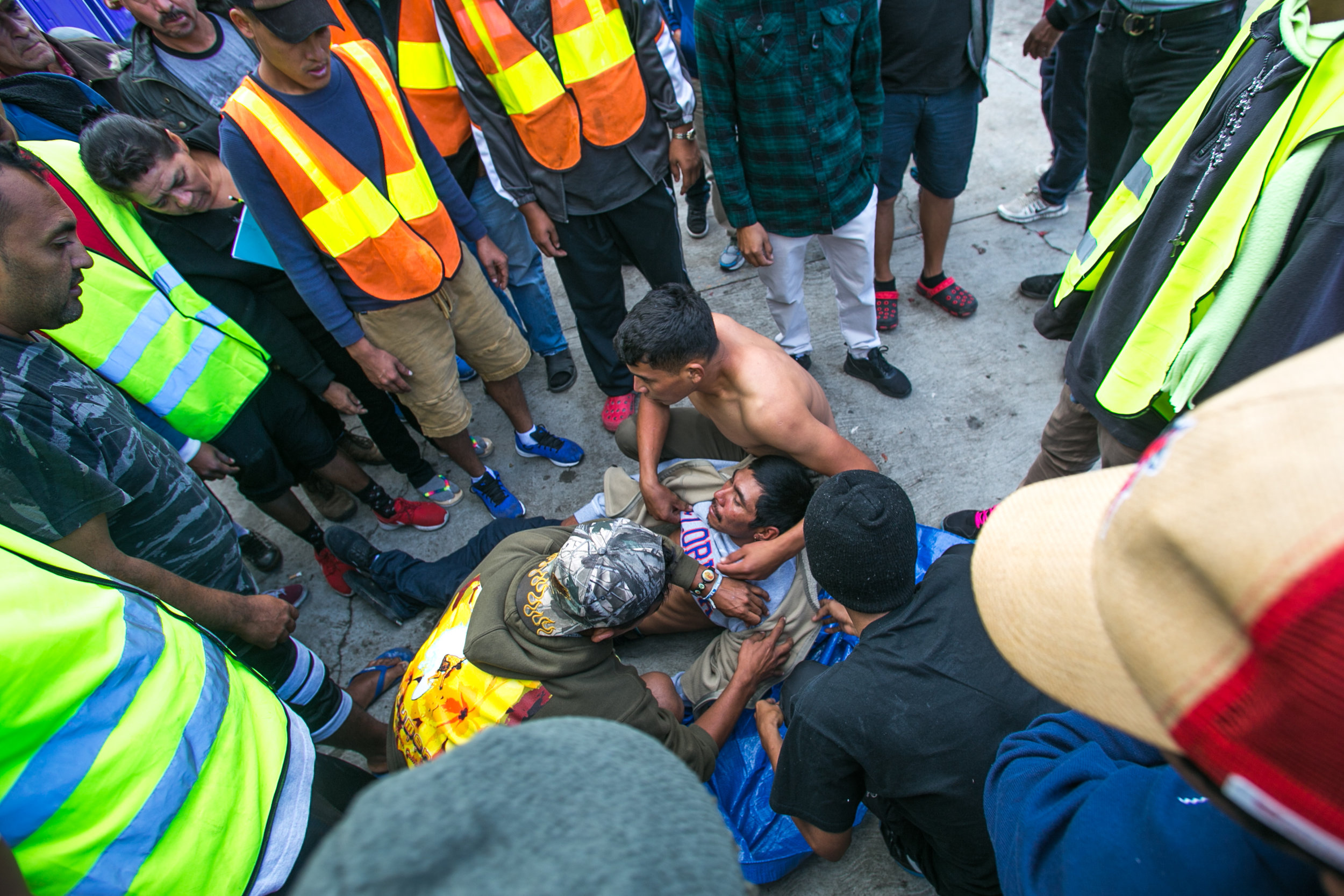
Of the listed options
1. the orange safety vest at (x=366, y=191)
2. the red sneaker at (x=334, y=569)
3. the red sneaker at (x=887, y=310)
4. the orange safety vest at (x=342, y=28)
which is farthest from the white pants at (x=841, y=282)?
the red sneaker at (x=334, y=569)

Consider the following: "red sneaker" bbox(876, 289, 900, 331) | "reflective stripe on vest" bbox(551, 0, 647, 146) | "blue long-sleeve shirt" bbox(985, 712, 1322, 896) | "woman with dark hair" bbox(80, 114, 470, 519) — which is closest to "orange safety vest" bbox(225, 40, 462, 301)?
"woman with dark hair" bbox(80, 114, 470, 519)

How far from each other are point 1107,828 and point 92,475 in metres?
2.11

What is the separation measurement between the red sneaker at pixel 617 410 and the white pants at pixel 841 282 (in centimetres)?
82

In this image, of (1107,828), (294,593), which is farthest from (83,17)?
(1107,828)

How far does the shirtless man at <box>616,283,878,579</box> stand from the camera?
6.82ft

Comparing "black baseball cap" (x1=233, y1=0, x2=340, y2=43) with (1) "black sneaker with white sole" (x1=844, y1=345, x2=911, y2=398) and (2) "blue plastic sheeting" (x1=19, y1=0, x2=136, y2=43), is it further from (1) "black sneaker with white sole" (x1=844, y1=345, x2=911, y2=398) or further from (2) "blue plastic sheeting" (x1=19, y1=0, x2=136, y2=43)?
(2) "blue plastic sheeting" (x1=19, y1=0, x2=136, y2=43)

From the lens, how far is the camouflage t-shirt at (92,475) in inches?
57.3

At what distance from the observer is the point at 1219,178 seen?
140 cm

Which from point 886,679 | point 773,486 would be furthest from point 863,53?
point 886,679

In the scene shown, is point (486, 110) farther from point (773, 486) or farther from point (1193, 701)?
point (1193, 701)

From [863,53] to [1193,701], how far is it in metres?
2.58

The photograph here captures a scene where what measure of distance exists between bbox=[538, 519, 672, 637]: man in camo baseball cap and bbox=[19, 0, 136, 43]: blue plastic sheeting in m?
5.22

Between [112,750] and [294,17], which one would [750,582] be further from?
[294,17]

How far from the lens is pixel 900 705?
4.26ft
